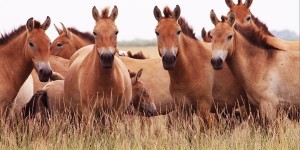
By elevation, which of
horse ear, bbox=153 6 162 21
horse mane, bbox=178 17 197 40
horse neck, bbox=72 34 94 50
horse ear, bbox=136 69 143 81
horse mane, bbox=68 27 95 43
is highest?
horse ear, bbox=153 6 162 21

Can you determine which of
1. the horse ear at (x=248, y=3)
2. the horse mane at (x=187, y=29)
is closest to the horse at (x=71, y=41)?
the horse ear at (x=248, y=3)

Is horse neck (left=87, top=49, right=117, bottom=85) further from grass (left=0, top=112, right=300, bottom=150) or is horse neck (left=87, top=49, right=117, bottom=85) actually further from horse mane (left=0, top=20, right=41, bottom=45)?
horse mane (left=0, top=20, right=41, bottom=45)

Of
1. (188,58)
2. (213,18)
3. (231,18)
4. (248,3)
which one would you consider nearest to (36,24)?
(188,58)

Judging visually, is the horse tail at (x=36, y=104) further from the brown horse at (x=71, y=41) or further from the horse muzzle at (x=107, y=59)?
the brown horse at (x=71, y=41)

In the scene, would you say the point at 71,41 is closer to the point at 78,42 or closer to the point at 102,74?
the point at 78,42

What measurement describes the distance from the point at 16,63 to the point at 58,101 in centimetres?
104

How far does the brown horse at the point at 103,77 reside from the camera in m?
8.82

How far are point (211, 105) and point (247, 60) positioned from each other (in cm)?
86

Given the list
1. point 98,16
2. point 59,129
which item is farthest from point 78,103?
point 98,16

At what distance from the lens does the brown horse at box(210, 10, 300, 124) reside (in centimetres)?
940

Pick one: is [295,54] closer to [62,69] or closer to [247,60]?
[247,60]

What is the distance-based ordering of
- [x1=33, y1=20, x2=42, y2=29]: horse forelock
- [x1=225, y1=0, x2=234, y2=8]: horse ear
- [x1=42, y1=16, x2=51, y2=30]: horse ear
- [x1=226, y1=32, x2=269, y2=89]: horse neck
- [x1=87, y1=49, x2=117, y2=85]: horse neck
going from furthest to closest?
[x1=225, y1=0, x2=234, y2=8]: horse ear < [x1=226, y1=32, x2=269, y2=89]: horse neck < [x1=42, y1=16, x2=51, y2=30]: horse ear < [x1=33, y1=20, x2=42, y2=29]: horse forelock < [x1=87, y1=49, x2=117, y2=85]: horse neck

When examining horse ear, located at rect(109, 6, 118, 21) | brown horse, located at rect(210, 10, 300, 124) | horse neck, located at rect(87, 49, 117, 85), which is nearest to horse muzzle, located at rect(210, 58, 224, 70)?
brown horse, located at rect(210, 10, 300, 124)

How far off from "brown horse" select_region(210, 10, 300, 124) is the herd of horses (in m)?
0.01
